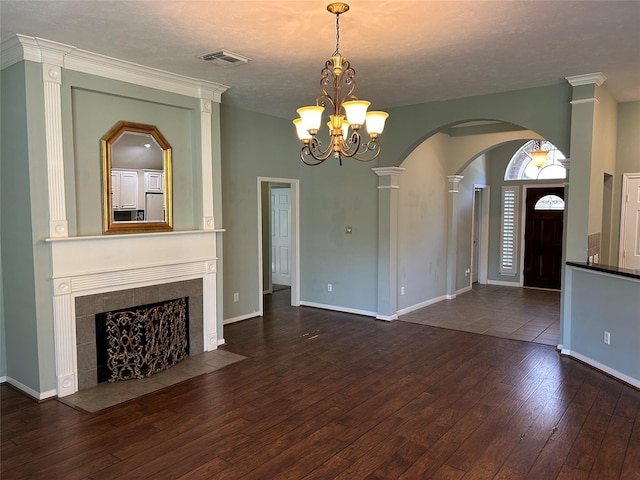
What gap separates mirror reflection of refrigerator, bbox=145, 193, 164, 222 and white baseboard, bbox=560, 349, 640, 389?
14.6 feet

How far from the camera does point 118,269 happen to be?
4.13 metres

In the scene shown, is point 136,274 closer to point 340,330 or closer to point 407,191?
point 340,330

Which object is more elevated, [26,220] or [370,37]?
[370,37]

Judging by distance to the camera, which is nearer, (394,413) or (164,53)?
(394,413)

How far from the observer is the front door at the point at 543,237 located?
877cm

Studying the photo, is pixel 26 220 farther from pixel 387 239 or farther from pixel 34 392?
pixel 387 239

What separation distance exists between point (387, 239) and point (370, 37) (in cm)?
322

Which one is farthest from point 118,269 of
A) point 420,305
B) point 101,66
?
point 420,305

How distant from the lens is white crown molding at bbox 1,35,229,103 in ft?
11.6

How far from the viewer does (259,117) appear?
6.33 meters

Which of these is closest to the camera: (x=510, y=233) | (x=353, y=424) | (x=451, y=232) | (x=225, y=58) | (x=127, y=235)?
(x=353, y=424)

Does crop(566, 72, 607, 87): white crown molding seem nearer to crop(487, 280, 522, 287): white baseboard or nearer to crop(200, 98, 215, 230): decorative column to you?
crop(200, 98, 215, 230): decorative column

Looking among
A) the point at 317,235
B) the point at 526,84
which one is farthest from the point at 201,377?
the point at 526,84

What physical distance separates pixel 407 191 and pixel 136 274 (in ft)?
12.9
